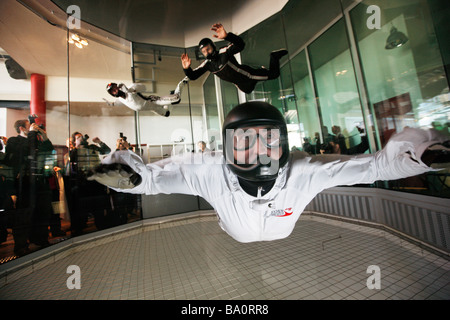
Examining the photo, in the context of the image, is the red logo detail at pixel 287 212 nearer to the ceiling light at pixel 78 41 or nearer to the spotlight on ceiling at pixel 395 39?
the spotlight on ceiling at pixel 395 39

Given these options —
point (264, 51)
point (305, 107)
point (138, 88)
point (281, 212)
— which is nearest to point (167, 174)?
point (281, 212)

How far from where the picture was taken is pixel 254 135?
76 centimetres

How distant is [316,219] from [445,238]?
159 cm

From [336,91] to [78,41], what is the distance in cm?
458

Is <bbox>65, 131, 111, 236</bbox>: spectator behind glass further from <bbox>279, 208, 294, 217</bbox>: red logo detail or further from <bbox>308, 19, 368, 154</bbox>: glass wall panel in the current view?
<bbox>308, 19, 368, 154</bbox>: glass wall panel

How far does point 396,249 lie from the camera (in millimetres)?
1842

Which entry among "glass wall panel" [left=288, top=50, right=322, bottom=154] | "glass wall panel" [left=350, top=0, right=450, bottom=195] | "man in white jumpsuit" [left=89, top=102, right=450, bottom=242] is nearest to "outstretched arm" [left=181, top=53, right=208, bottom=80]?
"man in white jumpsuit" [left=89, top=102, right=450, bottom=242]

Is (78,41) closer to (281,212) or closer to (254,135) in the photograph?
(254,135)

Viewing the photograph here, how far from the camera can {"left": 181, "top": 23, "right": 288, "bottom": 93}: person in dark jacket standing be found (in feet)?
4.90

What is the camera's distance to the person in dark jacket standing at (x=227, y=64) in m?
1.49

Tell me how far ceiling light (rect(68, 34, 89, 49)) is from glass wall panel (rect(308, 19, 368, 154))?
13.6 feet

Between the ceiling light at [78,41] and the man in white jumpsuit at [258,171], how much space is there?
3.22m

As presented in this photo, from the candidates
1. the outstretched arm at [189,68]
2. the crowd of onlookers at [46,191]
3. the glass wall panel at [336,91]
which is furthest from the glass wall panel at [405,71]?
the crowd of onlookers at [46,191]
